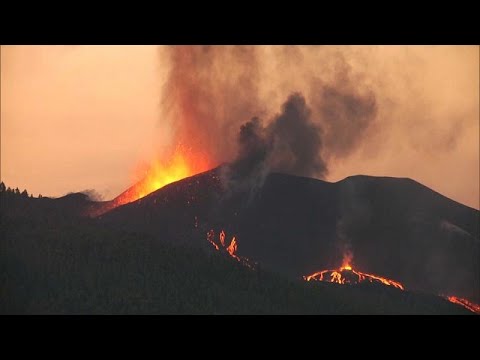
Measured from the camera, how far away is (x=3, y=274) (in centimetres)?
18200
